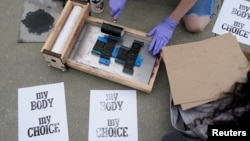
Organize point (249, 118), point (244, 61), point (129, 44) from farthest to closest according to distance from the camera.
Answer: point (129, 44) → point (244, 61) → point (249, 118)

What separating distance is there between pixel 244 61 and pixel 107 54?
0.51m

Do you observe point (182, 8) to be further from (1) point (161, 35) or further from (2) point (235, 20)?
(2) point (235, 20)

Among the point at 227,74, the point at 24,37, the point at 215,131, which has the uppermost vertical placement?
the point at 24,37

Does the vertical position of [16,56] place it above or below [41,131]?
above

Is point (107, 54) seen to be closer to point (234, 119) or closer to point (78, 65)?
point (78, 65)

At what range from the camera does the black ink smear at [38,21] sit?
3.76ft

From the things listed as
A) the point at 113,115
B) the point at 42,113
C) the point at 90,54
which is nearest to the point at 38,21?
the point at 90,54

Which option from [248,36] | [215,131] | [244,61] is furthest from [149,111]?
[248,36]

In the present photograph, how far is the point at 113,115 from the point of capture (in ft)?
3.35

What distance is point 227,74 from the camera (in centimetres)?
95

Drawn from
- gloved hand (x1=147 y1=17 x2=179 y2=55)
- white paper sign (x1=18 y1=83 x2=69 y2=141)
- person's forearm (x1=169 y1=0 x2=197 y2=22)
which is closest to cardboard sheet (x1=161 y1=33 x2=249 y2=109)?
gloved hand (x1=147 y1=17 x2=179 y2=55)

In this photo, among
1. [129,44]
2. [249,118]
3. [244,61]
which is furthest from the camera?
[129,44]

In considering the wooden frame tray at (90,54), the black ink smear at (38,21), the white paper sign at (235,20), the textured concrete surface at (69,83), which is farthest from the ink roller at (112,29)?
the white paper sign at (235,20)

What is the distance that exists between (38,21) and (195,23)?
0.69 meters
